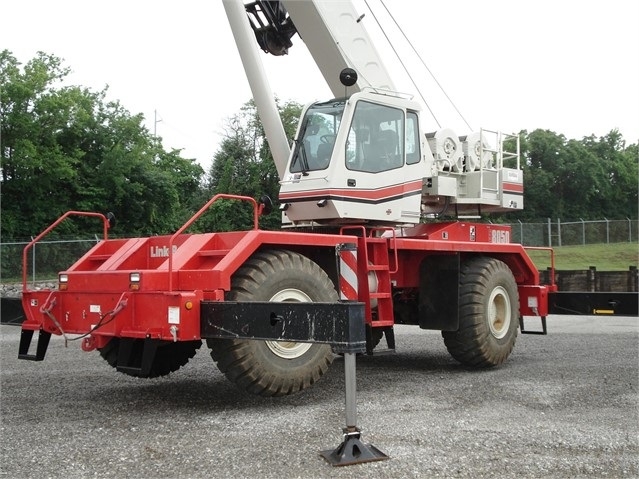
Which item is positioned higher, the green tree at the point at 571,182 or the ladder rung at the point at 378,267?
the green tree at the point at 571,182

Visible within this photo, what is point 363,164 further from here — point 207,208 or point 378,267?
point 207,208

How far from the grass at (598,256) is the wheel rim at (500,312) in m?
25.1

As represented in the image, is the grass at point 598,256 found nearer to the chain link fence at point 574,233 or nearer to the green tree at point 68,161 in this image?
the chain link fence at point 574,233

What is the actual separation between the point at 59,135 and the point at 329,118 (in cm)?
2621

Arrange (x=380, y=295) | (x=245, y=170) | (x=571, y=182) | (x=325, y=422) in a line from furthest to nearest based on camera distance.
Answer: (x=571, y=182)
(x=245, y=170)
(x=380, y=295)
(x=325, y=422)

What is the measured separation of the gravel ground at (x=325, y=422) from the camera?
4.96 metres

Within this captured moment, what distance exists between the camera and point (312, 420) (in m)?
6.32

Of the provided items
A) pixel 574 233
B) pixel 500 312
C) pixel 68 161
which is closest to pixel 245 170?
pixel 68 161

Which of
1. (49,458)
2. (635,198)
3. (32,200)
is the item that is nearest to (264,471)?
(49,458)

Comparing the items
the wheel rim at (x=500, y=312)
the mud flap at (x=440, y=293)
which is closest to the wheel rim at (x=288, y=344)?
the mud flap at (x=440, y=293)

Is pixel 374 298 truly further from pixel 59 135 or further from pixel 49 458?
pixel 59 135

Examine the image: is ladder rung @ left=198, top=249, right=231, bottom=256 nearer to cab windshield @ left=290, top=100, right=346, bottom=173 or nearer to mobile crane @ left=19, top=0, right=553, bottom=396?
mobile crane @ left=19, top=0, right=553, bottom=396

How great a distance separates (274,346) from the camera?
6.87 meters

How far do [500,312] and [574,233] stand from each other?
104ft
